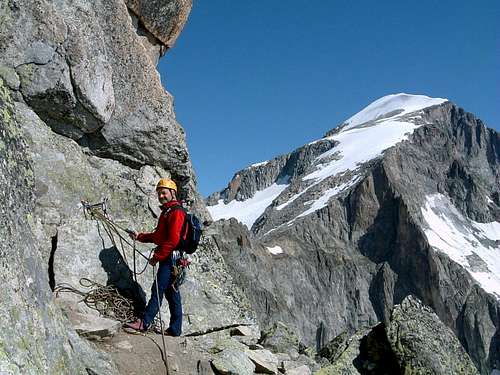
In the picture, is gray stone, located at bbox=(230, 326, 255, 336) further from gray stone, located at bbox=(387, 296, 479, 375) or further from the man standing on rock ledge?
gray stone, located at bbox=(387, 296, 479, 375)

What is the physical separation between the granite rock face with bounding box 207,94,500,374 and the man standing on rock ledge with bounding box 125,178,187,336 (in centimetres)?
8771

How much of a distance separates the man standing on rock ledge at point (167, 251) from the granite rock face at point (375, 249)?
87.7m

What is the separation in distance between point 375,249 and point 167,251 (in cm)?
14723

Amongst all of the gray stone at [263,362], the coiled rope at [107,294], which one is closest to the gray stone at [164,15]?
the coiled rope at [107,294]

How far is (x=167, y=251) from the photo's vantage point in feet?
29.7

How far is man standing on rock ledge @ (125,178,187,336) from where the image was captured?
29.3 feet

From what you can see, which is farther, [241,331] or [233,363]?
[241,331]

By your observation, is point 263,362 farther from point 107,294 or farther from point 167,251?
point 107,294

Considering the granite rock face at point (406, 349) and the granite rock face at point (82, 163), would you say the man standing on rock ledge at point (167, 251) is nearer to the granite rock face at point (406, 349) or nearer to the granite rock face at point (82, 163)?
the granite rock face at point (82, 163)

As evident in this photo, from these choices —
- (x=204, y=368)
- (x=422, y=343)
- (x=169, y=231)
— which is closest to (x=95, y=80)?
(x=169, y=231)

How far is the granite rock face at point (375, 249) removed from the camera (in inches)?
4557

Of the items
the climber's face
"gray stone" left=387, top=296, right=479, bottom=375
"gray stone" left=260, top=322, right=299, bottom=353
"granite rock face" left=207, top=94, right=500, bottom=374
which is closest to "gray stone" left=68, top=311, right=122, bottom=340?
the climber's face

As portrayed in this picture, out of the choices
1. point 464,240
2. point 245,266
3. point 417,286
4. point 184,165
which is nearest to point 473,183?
point 464,240

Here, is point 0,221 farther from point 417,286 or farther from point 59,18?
point 417,286
